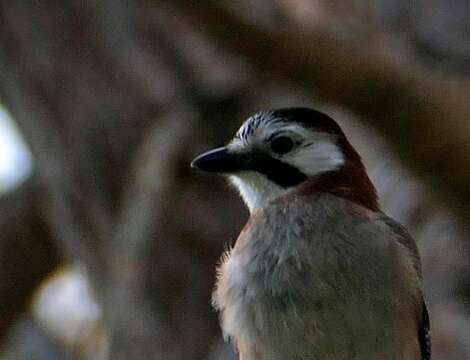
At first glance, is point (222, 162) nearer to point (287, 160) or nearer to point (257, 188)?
point (257, 188)

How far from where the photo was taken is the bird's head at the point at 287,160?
6.10 metres

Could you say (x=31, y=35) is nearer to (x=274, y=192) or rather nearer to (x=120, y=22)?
(x=120, y=22)

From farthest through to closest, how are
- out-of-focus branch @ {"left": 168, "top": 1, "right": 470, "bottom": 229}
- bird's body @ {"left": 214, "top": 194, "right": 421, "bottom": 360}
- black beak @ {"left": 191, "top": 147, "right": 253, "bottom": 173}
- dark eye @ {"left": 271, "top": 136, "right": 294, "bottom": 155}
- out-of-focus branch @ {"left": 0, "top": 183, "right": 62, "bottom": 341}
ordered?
out-of-focus branch @ {"left": 0, "top": 183, "right": 62, "bottom": 341}, dark eye @ {"left": 271, "top": 136, "right": 294, "bottom": 155}, black beak @ {"left": 191, "top": 147, "right": 253, "bottom": 173}, out-of-focus branch @ {"left": 168, "top": 1, "right": 470, "bottom": 229}, bird's body @ {"left": 214, "top": 194, "right": 421, "bottom": 360}

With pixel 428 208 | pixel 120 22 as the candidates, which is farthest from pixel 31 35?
pixel 428 208

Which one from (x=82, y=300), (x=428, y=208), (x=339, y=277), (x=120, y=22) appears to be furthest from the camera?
(x=82, y=300)

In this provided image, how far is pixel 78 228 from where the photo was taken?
28.2 feet

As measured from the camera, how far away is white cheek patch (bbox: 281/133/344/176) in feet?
20.2

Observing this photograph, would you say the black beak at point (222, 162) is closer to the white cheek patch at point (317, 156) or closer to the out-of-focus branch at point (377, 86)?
the white cheek patch at point (317, 156)

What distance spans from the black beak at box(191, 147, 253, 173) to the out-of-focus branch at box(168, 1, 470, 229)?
1.35 ft

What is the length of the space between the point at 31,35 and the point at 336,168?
3.93 m

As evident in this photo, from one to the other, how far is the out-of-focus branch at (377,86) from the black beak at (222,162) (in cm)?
41

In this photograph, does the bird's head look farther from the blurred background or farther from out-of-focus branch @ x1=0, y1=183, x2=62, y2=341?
out-of-focus branch @ x1=0, y1=183, x2=62, y2=341

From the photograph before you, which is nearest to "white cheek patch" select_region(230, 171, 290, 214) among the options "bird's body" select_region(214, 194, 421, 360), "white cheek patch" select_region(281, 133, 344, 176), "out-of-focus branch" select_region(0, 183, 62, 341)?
"white cheek patch" select_region(281, 133, 344, 176)

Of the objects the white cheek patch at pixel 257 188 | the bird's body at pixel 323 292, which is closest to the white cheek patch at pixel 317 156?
the white cheek patch at pixel 257 188
